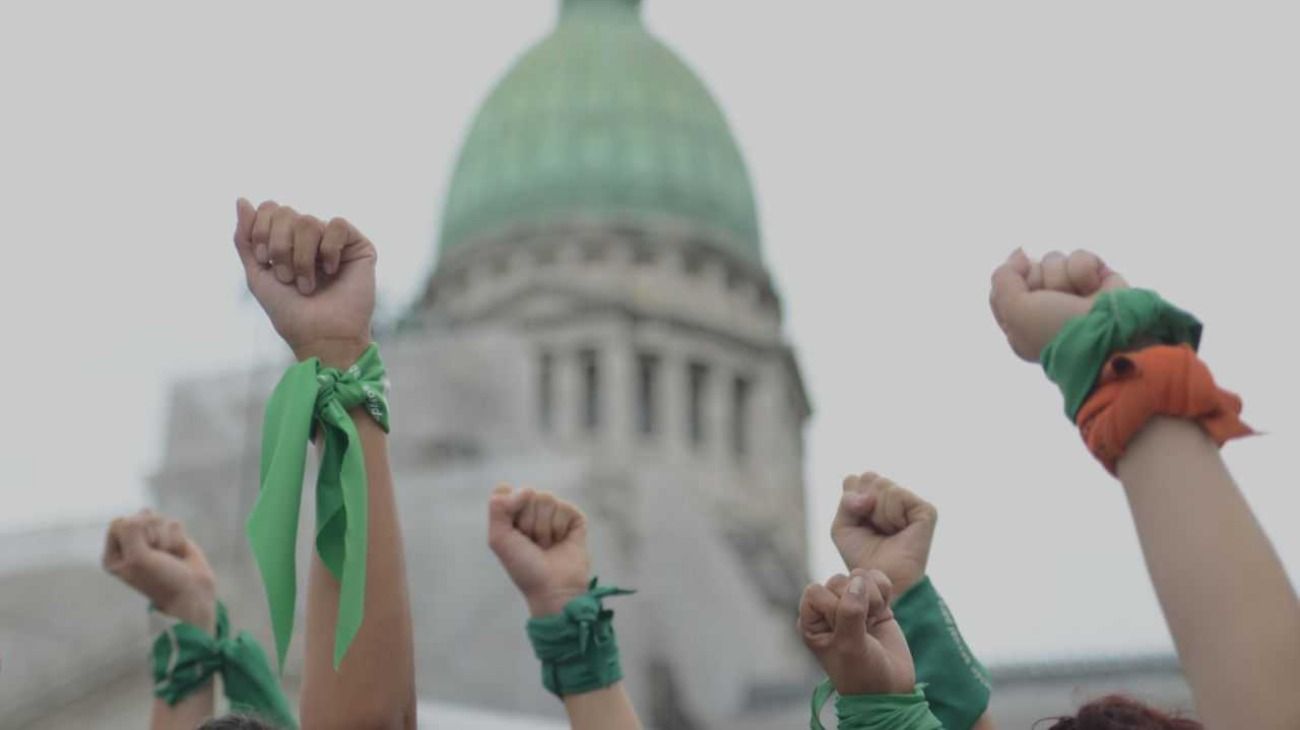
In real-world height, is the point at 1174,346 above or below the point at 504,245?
below

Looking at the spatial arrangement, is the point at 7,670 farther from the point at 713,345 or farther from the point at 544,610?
the point at 713,345

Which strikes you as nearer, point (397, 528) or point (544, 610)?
point (397, 528)

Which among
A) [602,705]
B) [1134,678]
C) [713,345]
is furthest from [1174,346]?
[713,345]

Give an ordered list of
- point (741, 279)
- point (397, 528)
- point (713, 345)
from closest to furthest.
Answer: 1. point (397, 528)
2. point (713, 345)
3. point (741, 279)

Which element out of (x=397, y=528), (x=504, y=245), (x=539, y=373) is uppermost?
(x=504, y=245)

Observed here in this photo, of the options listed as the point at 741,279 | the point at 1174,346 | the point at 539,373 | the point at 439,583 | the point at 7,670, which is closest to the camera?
the point at 1174,346

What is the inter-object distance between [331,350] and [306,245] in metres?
0.16

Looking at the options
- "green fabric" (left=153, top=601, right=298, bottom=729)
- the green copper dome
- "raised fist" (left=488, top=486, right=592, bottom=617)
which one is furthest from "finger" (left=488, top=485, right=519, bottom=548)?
the green copper dome

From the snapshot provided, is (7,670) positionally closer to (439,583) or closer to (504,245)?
(439,583)

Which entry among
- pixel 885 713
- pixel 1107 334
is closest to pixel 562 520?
pixel 885 713

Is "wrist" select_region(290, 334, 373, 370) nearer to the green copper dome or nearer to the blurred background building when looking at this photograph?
the blurred background building

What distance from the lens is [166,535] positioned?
146 inches

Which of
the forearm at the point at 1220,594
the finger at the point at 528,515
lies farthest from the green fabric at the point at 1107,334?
the finger at the point at 528,515

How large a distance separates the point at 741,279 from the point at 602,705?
44419 millimetres
